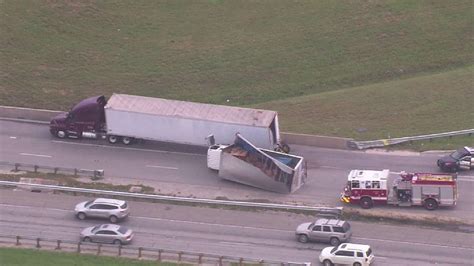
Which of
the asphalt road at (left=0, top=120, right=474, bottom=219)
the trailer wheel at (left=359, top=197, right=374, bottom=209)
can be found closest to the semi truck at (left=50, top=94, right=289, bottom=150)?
the asphalt road at (left=0, top=120, right=474, bottom=219)

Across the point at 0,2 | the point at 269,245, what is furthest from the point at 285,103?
the point at 0,2

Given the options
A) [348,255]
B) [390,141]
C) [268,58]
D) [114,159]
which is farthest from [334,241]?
[268,58]

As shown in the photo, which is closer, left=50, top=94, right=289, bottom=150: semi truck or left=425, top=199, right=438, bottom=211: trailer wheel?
left=425, top=199, right=438, bottom=211: trailer wheel

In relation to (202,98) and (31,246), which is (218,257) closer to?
(31,246)

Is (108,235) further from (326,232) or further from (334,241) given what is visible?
(334,241)

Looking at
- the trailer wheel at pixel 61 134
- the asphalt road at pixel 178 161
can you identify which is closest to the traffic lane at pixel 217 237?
the asphalt road at pixel 178 161

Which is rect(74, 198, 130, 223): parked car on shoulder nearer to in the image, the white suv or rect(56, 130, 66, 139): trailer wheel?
the white suv
